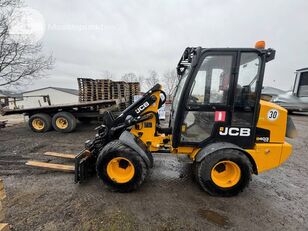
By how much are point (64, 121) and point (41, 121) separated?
3.14ft

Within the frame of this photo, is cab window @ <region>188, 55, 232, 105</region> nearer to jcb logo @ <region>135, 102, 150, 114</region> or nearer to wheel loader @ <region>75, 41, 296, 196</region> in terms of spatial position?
wheel loader @ <region>75, 41, 296, 196</region>

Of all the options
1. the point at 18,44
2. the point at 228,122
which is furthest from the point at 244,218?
the point at 18,44

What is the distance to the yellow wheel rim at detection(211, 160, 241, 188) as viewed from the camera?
8.77 feet

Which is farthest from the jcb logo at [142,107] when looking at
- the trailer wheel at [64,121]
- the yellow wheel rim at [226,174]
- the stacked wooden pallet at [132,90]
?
the stacked wooden pallet at [132,90]

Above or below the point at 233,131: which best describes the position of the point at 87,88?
above

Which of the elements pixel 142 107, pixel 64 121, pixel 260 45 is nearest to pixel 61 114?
pixel 64 121

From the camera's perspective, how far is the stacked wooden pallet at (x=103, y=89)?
306 inches

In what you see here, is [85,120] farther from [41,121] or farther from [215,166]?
[215,166]

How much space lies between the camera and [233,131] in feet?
9.02

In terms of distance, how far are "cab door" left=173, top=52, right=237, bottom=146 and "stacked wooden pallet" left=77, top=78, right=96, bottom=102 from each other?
611cm

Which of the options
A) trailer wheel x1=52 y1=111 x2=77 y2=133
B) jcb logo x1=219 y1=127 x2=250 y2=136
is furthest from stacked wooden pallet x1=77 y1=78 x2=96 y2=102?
jcb logo x1=219 y1=127 x2=250 y2=136

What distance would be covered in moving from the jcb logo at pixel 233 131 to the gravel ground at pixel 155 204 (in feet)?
3.38

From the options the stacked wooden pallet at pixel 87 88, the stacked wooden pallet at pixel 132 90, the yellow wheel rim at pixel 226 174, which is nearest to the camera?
the yellow wheel rim at pixel 226 174

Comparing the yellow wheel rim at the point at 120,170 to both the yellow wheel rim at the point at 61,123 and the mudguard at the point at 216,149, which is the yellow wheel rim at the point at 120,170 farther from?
the yellow wheel rim at the point at 61,123
